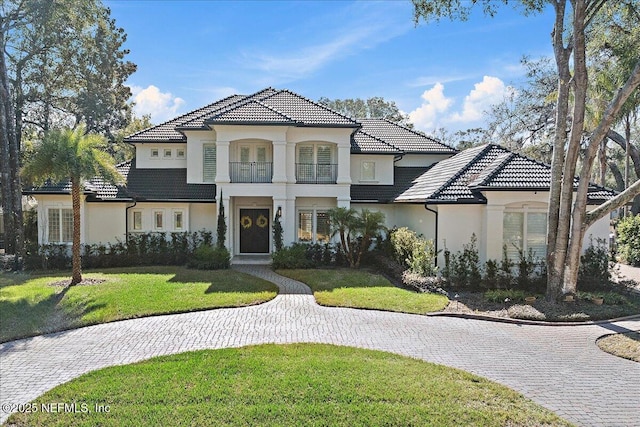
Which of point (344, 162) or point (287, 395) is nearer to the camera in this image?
point (287, 395)

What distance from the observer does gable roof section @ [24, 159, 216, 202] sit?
18.8 metres

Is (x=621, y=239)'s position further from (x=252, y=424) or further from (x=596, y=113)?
(x=252, y=424)

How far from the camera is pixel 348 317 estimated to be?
11.0 m

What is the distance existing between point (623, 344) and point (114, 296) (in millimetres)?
13501

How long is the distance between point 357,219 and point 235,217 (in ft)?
24.7

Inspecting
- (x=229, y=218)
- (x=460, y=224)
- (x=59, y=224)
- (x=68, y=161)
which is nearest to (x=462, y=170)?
(x=460, y=224)

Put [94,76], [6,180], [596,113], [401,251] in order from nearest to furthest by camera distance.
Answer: [596,113]
[401,251]
[6,180]
[94,76]

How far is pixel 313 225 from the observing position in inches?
839

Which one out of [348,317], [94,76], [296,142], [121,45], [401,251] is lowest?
[348,317]

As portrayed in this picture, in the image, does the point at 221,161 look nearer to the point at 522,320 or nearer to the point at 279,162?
the point at 279,162

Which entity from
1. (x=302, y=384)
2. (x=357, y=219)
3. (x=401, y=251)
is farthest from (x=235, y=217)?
(x=302, y=384)

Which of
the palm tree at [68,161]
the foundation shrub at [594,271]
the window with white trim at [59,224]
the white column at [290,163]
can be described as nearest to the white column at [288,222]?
the white column at [290,163]

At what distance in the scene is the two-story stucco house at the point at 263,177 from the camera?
18859mm

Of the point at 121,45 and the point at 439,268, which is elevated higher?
the point at 121,45
